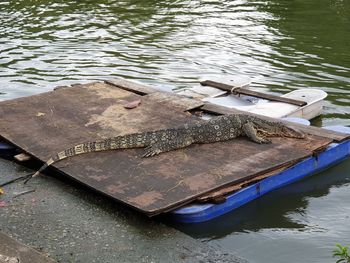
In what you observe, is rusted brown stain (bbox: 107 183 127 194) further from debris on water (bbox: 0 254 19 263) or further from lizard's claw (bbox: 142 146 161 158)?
debris on water (bbox: 0 254 19 263)

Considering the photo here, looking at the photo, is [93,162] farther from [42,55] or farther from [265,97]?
[42,55]

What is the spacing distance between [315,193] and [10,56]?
944 cm

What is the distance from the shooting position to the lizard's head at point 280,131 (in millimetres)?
8148

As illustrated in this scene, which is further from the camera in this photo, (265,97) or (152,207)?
(265,97)

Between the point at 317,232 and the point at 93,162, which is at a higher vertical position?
the point at 93,162

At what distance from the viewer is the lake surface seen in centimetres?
695

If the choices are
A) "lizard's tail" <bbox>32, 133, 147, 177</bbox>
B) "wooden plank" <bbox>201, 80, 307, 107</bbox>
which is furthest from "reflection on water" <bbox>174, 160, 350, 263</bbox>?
"wooden plank" <bbox>201, 80, 307, 107</bbox>

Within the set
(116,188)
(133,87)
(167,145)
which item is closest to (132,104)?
(133,87)

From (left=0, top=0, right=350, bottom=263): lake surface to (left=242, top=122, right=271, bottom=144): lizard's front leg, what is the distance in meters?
0.72

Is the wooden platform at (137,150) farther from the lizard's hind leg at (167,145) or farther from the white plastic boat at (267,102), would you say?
the white plastic boat at (267,102)

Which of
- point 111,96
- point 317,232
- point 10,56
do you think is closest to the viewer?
point 317,232

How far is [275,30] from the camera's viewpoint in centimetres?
1689

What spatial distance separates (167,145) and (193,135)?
1.31ft

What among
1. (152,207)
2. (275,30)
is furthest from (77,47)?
(152,207)
